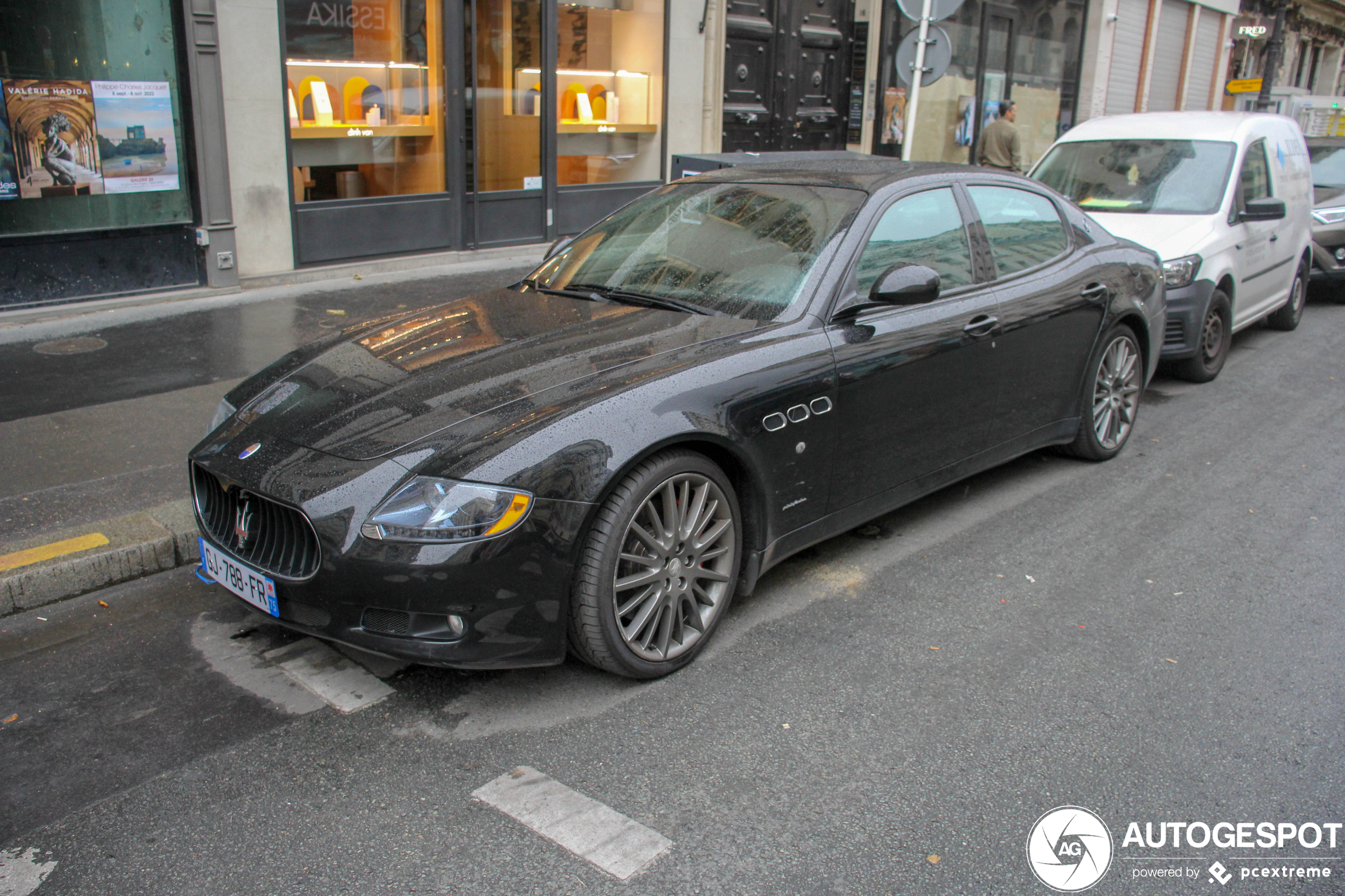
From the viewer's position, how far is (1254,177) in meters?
8.30

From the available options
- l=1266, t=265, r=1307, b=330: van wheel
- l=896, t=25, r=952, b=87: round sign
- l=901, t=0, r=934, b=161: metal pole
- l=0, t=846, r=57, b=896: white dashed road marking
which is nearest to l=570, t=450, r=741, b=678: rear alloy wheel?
l=0, t=846, r=57, b=896: white dashed road marking

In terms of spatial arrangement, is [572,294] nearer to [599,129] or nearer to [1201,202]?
[1201,202]

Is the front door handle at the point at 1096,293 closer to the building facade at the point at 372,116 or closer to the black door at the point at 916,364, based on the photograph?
the black door at the point at 916,364

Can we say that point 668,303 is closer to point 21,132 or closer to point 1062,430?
point 1062,430

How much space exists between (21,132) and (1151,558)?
Answer: 7.84m

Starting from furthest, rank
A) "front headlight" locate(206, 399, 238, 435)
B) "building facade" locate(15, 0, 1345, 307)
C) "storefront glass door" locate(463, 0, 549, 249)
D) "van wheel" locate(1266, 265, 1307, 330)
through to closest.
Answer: "storefront glass door" locate(463, 0, 549, 249) → "van wheel" locate(1266, 265, 1307, 330) → "building facade" locate(15, 0, 1345, 307) → "front headlight" locate(206, 399, 238, 435)

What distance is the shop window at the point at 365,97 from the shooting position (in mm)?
9203

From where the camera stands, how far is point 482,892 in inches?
99.6

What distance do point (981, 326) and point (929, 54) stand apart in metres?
5.19

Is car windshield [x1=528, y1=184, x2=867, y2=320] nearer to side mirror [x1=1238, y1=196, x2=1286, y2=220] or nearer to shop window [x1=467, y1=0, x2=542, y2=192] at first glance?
side mirror [x1=1238, y1=196, x2=1286, y2=220]

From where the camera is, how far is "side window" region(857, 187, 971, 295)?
4.27m

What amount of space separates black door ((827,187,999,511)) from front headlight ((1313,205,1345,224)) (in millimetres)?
8336

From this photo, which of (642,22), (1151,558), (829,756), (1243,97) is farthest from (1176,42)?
(829,756)

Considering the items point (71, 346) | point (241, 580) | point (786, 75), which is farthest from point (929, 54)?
point (241, 580)
